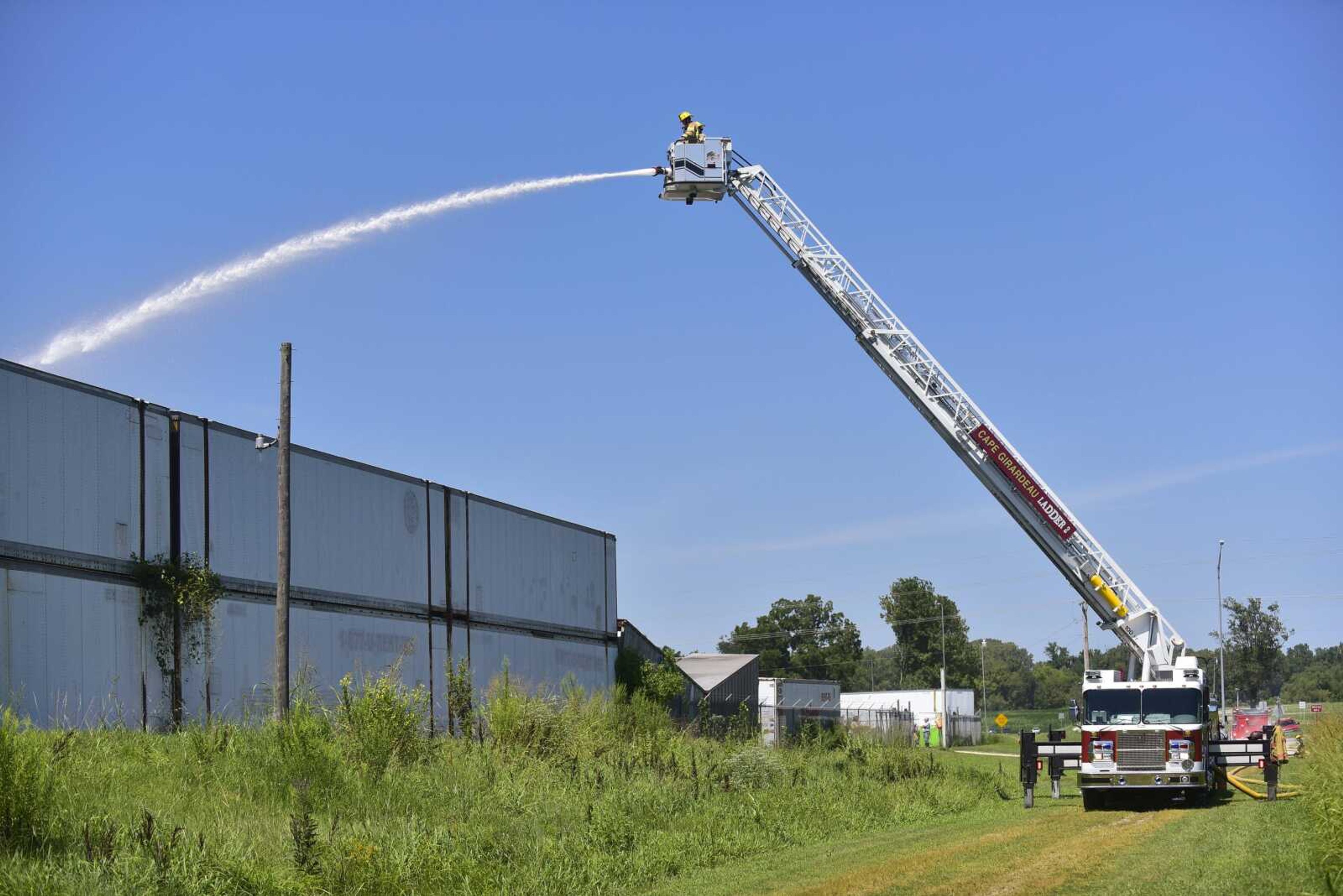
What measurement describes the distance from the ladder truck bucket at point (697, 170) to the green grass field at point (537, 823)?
39.4 ft

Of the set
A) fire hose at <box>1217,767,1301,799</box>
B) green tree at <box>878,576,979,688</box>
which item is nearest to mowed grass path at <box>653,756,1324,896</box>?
fire hose at <box>1217,767,1301,799</box>

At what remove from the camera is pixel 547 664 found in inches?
1925

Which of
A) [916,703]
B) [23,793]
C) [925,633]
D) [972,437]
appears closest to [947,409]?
[972,437]

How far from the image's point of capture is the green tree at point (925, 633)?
485ft

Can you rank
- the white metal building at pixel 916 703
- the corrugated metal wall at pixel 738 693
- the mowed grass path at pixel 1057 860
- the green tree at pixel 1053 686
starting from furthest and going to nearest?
the green tree at pixel 1053 686 → the white metal building at pixel 916 703 → the corrugated metal wall at pixel 738 693 → the mowed grass path at pixel 1057 860

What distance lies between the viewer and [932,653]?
149m

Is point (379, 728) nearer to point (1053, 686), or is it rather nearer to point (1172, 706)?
point (1172, 706)

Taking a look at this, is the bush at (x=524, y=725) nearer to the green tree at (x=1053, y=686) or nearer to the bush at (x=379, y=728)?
the bush at (x=379, y=728)

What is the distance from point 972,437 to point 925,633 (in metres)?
124

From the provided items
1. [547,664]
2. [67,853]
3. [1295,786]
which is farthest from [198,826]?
[547,664]

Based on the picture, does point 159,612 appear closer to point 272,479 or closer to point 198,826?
point 272,479

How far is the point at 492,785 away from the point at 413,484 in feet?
65.0

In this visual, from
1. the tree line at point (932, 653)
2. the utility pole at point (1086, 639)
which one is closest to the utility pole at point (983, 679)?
the tree line at point (932, 653)

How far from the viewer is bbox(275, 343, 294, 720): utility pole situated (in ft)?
82.8
